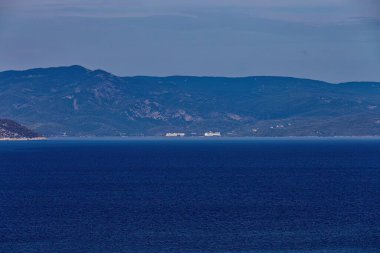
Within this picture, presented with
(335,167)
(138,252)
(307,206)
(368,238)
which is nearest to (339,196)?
(307,206)

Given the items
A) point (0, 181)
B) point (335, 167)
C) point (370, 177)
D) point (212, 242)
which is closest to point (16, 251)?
point (212, 242)

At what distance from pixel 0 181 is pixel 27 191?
69.7 ft

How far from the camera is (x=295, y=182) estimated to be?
5276 inches

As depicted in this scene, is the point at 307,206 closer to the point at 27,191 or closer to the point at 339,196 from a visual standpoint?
the point at 339,196

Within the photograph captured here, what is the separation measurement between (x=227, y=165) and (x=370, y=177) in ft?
158

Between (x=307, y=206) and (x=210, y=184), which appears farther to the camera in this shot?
(x=210, y=184)

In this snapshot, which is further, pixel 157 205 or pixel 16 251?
pixel 157 205

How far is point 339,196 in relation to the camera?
109m

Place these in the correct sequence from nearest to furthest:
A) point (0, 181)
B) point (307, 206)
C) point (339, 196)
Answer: point (307, 206) → point (339, 196) → point (0, 181)

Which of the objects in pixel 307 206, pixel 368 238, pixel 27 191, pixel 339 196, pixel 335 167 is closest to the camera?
pixel 368 238

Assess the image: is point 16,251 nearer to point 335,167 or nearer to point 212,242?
point 212,242

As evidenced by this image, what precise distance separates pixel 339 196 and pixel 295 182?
2512cm

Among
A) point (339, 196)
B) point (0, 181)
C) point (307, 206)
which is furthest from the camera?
point (0, 181)

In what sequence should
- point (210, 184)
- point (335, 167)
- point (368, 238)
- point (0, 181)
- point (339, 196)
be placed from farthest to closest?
1. point (335, 167)
2. point (0, 181)
3. point (210, 184)
4. point (339, 196)
5. point (368, 238)
